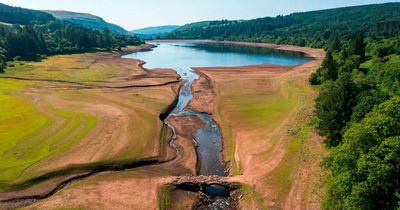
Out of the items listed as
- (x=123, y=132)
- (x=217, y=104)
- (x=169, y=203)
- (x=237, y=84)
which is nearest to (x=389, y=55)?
(x=237, y=84)

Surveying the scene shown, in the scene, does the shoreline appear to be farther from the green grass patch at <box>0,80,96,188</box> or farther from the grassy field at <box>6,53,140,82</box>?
the grassy field at <box>6,53,140,82</box>

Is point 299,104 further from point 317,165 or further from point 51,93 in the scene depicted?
point 51,93

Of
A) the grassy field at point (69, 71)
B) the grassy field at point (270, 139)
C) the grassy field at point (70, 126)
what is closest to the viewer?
the grassy field at point (270, 139)

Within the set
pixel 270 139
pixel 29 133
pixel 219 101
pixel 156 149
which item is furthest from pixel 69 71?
pixel 270 139

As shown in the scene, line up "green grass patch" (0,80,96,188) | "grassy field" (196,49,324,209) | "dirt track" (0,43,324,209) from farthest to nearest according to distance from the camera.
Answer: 1. "green grass patch" (0,80,96,188)
2. "grassy field" (196,49,324,209)
3. "dirt track" (0,43,324,209)

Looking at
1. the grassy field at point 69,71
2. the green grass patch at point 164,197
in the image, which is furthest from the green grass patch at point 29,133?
the grassy field at point 69,71

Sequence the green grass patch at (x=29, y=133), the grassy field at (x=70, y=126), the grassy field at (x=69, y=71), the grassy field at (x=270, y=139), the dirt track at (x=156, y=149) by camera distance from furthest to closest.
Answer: the grassy field at (x=69, y=71)
the grassy field at (x=70, y=126)
the green grass patch at (x=29, y=133)
the grassy field at (x=270, y=139)
the dirt track at (x=156, y=149)

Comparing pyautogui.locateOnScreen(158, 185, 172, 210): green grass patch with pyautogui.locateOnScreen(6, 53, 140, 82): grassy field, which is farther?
pyautogui.locateOnScreen(6, 53, 140, 82): grassy field

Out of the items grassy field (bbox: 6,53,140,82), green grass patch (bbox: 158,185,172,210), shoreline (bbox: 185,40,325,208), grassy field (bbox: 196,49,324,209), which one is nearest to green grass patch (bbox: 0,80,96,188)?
green grass patch (bbox: 158,185,172,210)

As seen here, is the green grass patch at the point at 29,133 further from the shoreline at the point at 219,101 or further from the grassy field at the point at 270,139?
the grassy field at the point at 270,139
